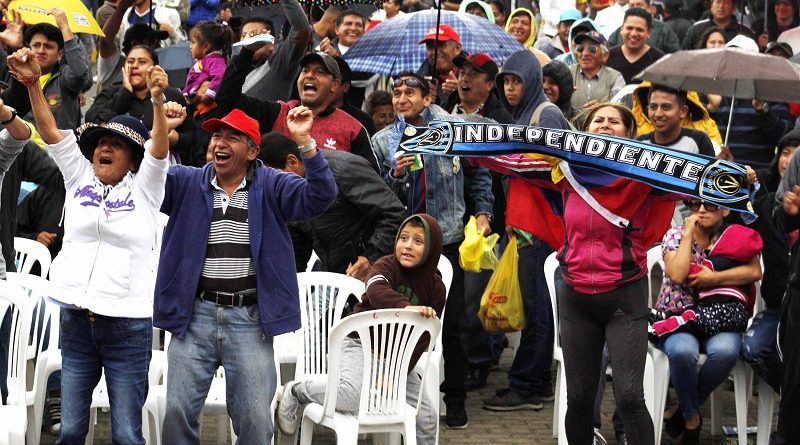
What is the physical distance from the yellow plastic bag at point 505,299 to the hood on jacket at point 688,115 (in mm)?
1494

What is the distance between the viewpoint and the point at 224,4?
1614 cm

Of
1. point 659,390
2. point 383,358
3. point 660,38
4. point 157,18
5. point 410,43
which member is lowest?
point 659,390

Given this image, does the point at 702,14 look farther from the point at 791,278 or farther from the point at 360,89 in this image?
the point at 791,278

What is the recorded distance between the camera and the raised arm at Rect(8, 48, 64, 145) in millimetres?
6457

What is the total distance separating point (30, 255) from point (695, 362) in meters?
4.16

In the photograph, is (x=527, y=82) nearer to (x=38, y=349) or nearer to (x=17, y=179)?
(x=17, y=179)

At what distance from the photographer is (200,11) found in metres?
15.8

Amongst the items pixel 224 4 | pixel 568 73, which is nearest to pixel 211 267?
pixel 568 73

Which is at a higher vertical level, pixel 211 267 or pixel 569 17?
pixel 569 17

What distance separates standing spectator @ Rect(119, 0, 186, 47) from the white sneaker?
23.1 feet

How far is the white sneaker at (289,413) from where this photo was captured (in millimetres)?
7504

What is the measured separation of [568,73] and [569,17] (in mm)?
3957

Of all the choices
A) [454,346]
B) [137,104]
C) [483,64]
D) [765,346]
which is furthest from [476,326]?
[137,104]

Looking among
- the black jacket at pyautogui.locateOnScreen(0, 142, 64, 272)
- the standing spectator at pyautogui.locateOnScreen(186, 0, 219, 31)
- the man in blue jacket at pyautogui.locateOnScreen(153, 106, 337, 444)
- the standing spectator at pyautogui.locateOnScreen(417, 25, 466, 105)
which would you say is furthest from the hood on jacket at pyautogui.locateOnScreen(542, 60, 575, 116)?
the standing spectator at pyautogui.locateOnScreen(186, 0, 219, 31)
